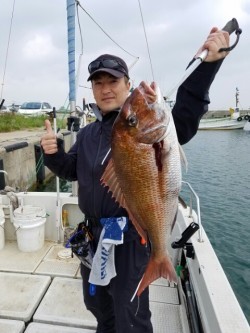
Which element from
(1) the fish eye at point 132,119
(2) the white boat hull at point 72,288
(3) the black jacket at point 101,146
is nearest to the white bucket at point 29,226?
(2) the white boat hull at point 72,288

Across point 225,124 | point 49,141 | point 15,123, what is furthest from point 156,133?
point 225,124

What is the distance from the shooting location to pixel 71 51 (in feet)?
14.1

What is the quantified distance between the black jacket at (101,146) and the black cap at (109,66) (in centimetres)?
28

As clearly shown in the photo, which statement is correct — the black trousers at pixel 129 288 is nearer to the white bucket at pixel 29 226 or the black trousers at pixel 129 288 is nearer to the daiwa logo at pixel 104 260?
the daiwa logo at pixel 104 260

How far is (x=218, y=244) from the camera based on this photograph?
23.2ft

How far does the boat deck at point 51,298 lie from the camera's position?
9.07ft

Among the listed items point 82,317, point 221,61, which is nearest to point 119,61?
point 221,61

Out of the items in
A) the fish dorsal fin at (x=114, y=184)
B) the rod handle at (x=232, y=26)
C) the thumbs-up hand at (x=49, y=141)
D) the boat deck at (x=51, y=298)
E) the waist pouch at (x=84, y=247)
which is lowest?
the boat deck at (x=51, y=298)

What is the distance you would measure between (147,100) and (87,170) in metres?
0.83

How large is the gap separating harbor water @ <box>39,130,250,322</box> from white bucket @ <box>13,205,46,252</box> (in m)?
3.08

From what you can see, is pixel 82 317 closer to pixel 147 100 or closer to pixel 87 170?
pixel 87 170

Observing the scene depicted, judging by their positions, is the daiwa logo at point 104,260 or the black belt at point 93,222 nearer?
the daiwa logo at point 104,260

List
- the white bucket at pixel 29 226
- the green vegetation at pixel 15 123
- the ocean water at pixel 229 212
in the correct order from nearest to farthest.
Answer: the white bucket at pixel 29 226 → the ocean water at pixel 229 212 → the green vegetation at pixel 15 123

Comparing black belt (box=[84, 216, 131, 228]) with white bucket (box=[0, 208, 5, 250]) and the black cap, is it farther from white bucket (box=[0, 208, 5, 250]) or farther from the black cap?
white bucket (box=[0, 208, 5, 250])
